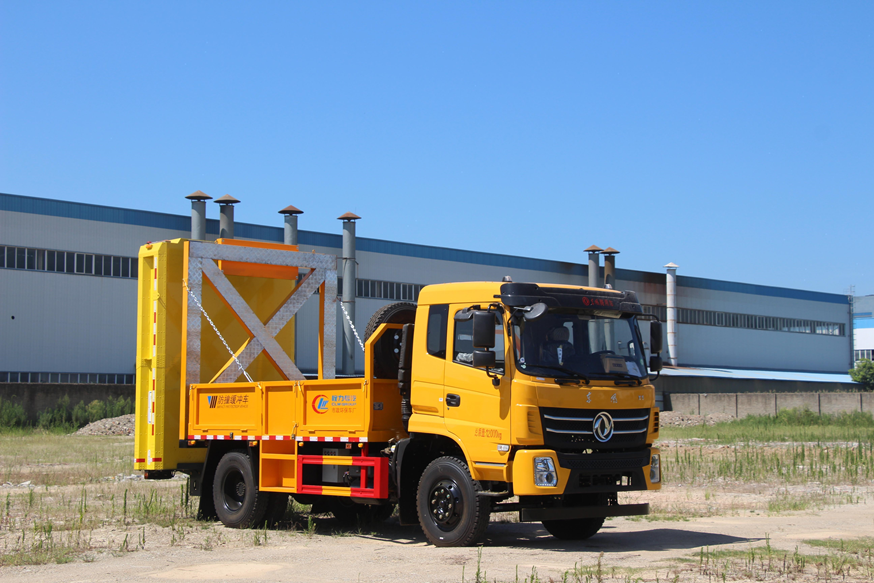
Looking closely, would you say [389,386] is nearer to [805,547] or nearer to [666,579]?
[666,579]

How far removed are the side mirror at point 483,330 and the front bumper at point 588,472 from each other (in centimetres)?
115

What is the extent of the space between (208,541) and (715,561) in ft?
18.3

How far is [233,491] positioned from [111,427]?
80.7 ft

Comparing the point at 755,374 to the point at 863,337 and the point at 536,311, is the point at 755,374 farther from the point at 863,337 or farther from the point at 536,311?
the point at 536,311

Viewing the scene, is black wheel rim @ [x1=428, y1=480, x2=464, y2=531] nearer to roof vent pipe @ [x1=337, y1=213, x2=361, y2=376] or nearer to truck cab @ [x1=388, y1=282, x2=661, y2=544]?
truck cab @ [x1=388, y1=282, x2=661, y2=544]

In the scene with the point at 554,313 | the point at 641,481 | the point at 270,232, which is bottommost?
the point at 641,481

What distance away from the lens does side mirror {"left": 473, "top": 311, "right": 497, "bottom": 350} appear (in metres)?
9.27

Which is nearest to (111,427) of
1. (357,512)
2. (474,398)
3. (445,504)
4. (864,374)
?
(357,512)

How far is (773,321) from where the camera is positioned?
66688 mm

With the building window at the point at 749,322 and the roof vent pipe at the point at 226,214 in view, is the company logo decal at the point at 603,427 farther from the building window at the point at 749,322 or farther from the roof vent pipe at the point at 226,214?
the building window at the point at 749,322

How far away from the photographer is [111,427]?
115 ft

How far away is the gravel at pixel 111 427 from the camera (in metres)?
34.8

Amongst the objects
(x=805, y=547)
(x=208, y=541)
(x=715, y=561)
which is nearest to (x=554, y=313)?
(x=715, y=561)

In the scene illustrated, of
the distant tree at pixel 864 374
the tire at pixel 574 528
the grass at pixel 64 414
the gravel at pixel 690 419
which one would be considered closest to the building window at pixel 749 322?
the distant tree at pixel 864 374
